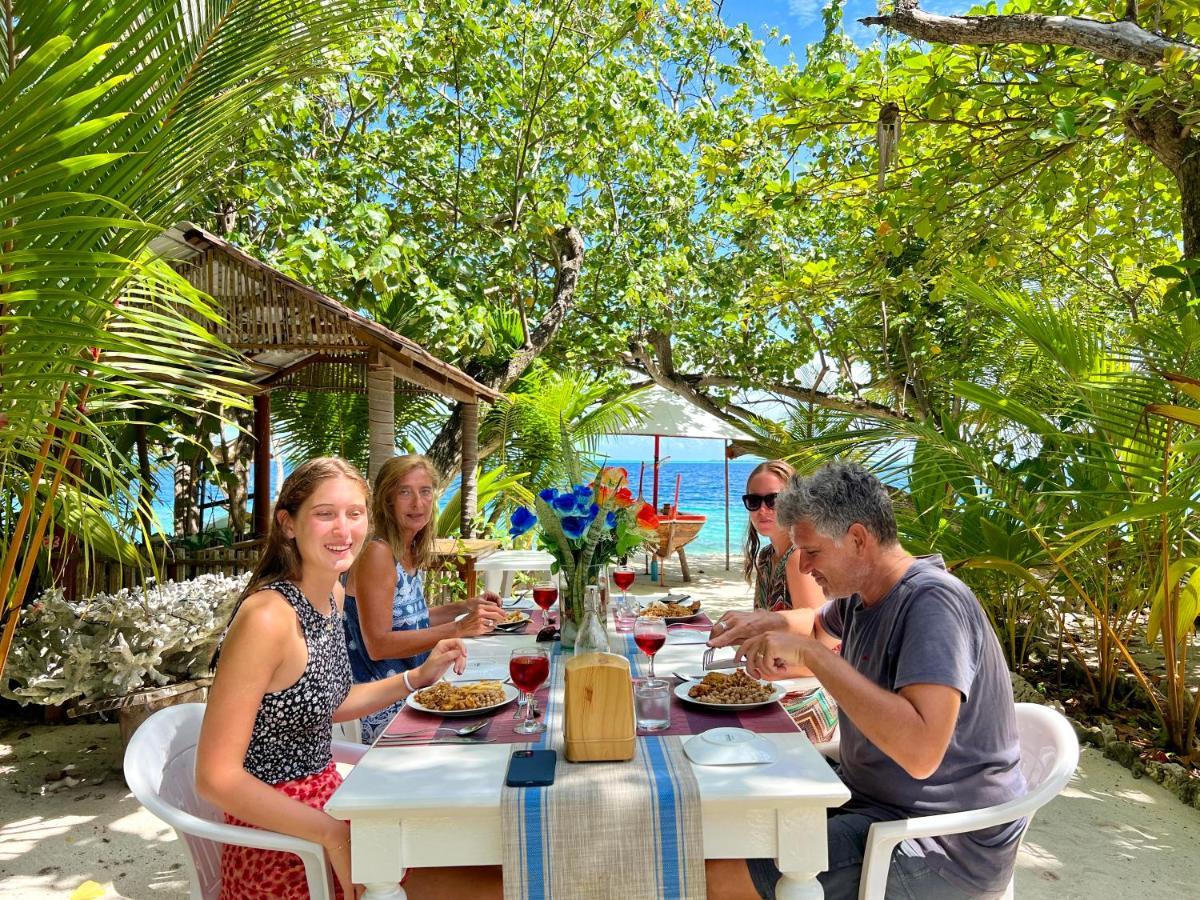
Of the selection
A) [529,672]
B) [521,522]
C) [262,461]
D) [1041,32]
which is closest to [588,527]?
[521,522]

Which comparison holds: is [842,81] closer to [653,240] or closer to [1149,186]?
[1149,186]

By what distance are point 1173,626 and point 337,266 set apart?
567cm

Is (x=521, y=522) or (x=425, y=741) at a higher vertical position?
(x=521, y=522)

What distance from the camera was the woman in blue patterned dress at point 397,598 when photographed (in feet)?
10.3

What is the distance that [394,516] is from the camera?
355 centimetres

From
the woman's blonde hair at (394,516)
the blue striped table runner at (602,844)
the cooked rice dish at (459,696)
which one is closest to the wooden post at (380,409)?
the woman's blonde hair at (394,516)

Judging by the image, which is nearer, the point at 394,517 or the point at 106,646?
the point at 394,517

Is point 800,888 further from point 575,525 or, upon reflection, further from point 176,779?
point 176,779

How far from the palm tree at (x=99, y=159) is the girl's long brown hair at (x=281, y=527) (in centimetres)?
28

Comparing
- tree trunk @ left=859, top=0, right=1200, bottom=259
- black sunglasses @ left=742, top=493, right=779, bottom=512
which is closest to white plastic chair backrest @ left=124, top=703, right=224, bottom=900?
black sunglasses @ left=742, top=493, right=779, bottom=512

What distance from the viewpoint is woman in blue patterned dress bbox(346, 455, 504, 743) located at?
124 inches

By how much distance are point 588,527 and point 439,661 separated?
0.69 m

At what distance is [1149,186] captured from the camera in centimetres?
614

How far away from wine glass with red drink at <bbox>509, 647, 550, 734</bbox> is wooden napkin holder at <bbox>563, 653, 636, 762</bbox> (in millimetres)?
266
